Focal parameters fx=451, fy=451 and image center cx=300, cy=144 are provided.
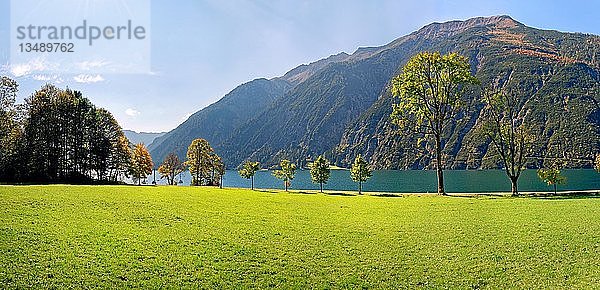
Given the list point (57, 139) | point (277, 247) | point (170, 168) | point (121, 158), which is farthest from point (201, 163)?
point (277, 247)

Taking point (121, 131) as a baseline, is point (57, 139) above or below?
below

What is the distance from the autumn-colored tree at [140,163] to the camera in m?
82.8

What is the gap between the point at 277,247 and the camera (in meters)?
19.2

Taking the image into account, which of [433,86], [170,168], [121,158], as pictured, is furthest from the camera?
[170,168]

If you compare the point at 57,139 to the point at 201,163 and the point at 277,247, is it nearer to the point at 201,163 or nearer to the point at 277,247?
the point at 201,163

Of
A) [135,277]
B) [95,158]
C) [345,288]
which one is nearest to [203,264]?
[135,277]

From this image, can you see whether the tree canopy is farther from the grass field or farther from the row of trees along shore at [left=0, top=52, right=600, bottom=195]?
the grass field

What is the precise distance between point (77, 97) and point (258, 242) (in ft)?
217

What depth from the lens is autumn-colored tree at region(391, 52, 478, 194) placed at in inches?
1951

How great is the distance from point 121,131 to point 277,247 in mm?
69415

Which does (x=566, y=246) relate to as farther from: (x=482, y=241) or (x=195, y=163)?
(x=195, y=163)

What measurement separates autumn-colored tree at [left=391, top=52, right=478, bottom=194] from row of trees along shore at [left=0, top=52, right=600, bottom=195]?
0.10 metres

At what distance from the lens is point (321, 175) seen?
294 ft

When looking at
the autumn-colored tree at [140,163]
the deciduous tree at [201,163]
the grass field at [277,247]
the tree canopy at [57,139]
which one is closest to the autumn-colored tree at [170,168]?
the deciduous tree at [201,163]
